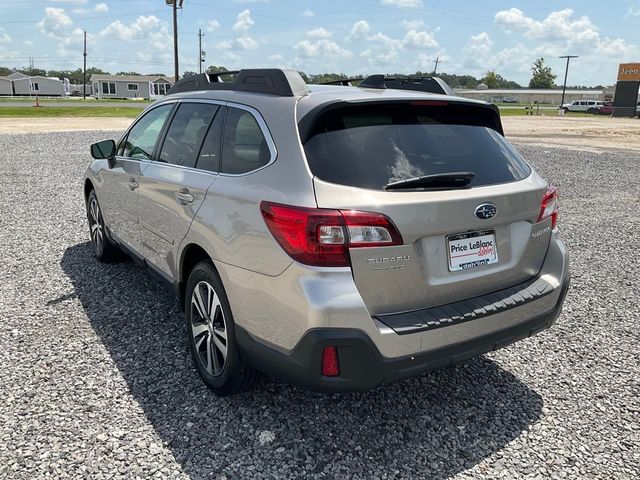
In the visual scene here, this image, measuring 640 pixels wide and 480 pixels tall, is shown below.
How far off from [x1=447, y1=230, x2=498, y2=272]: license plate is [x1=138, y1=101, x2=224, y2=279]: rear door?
138cm

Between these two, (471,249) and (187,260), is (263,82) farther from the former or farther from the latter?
(471,249)

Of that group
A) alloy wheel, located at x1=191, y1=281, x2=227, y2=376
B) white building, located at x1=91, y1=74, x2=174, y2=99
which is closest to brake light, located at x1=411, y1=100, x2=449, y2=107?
alloy wheel, located at x1=191, y1=281, x2=227, y2=376

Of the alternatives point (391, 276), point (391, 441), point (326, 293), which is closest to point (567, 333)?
point (391, 441)

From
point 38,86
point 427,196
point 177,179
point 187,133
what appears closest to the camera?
point 427,196

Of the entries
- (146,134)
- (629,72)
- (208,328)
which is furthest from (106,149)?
(629,72)

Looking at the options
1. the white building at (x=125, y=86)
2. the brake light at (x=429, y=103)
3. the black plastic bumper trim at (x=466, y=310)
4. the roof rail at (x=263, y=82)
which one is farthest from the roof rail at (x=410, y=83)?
the white building at (x=125, y=86)

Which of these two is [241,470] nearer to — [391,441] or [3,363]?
Answer: [391,441]

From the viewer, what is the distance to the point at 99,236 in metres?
5.41

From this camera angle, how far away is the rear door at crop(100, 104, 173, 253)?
405 cm

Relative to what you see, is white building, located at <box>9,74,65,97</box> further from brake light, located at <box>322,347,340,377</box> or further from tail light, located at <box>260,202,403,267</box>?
brake light, located at <box>322,347,340,377</box>

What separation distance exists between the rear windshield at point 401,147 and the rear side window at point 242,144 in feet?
1.08

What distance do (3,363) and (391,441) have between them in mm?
2554

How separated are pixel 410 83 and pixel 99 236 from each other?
3549 mm

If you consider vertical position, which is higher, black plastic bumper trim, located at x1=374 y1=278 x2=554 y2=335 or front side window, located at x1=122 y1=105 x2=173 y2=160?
front side window, located at x1=122 y1=105 x2=173 y2=160
